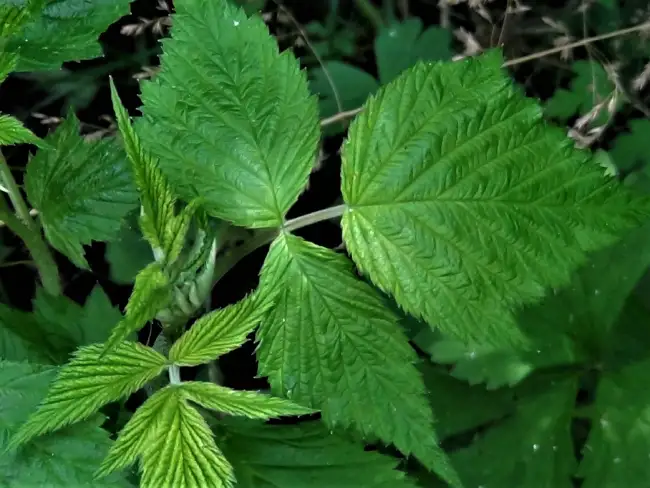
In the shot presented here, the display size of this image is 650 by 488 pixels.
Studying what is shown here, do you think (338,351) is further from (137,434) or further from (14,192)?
(14,192)

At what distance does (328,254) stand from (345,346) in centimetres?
A: 15

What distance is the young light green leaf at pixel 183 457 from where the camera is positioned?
0.97 m

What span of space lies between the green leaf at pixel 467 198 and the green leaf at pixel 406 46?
60 cm

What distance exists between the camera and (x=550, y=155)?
42.6 inches

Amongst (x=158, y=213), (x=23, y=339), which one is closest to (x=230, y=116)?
(x=158, y=213)

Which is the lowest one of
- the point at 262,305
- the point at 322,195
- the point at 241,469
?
the point at 241,469

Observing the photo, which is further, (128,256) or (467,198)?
(128,256)

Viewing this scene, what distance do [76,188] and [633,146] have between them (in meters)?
1.23

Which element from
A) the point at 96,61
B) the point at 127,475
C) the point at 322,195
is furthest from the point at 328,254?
the point at 96,61

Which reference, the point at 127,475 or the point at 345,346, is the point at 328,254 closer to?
the point at 345,346

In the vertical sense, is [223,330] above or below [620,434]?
above

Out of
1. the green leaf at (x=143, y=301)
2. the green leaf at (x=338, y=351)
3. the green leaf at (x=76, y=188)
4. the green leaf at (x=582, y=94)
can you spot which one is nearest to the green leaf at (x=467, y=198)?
the green leaf at (x=338, y=351)

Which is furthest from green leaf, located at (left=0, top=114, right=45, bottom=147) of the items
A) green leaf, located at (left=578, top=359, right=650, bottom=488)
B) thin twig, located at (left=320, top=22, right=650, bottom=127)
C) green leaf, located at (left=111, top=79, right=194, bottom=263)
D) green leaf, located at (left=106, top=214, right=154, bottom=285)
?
green leaf, located at (left=578, top=359, right=650, bottom=488)

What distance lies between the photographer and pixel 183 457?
99cm
